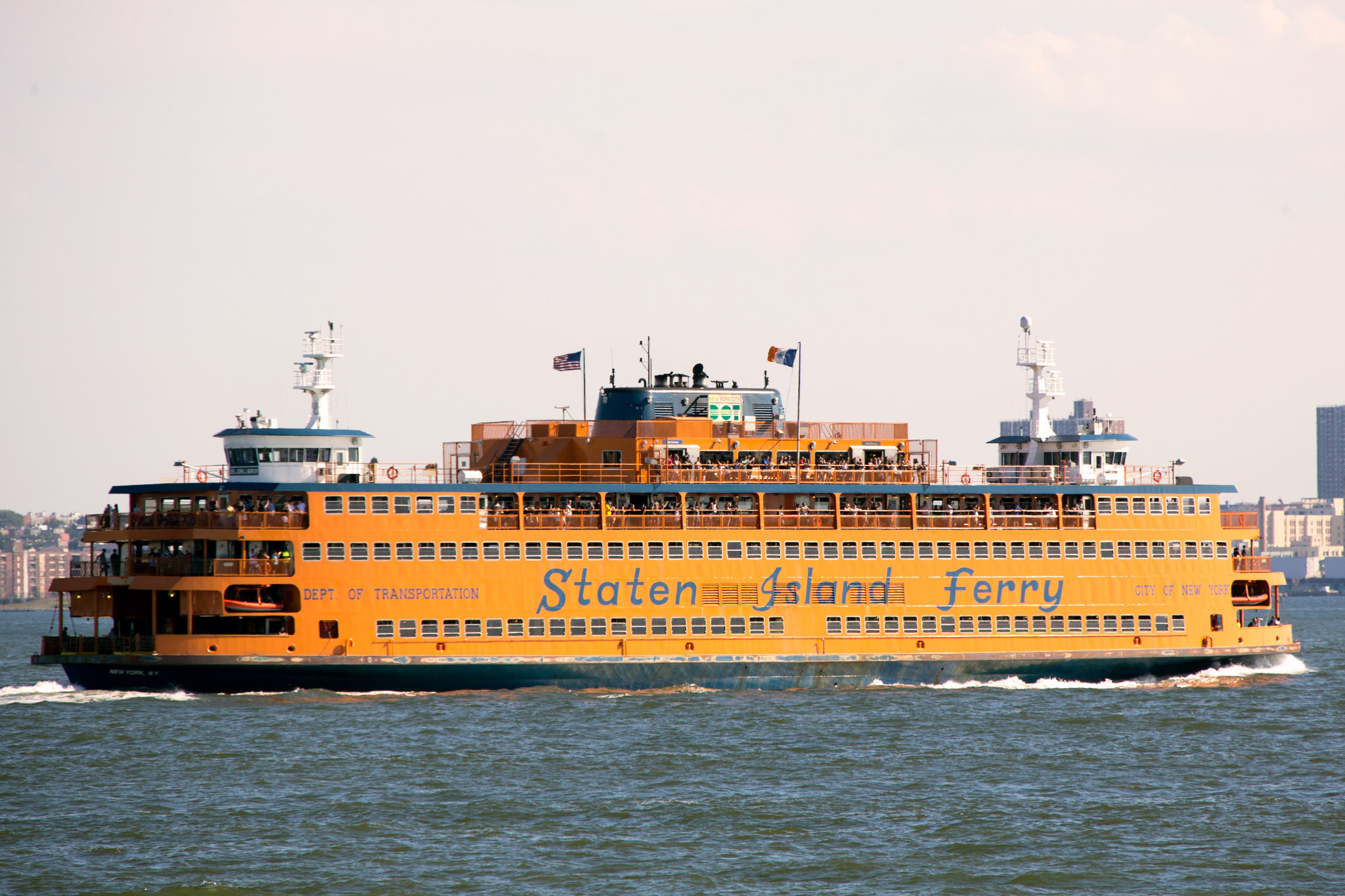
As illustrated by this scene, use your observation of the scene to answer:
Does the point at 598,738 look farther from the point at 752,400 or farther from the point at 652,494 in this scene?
the point at 752,400

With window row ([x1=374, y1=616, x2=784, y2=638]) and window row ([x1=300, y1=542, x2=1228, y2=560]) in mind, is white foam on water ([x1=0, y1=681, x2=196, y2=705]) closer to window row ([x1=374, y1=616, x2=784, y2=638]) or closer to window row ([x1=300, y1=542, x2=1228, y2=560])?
window row ([x1=300, y1=542, x2=1228, y2=560])

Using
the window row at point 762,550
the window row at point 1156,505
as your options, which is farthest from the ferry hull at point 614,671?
the window row at point 1156,505

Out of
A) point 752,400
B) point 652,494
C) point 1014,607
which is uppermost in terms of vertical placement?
point 752,400

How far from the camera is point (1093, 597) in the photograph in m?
48.5

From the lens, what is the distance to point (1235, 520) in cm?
→ 5088

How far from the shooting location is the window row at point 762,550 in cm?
4375

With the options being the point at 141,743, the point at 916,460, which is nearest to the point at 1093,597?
the point at 916,460

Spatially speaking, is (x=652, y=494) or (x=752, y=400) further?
(x=752, y=400)

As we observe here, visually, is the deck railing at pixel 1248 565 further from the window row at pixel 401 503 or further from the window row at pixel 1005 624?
the window row at pixel 401 503

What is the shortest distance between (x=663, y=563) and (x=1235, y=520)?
19917mm

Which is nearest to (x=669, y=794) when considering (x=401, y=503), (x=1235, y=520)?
(x=401, y=503)

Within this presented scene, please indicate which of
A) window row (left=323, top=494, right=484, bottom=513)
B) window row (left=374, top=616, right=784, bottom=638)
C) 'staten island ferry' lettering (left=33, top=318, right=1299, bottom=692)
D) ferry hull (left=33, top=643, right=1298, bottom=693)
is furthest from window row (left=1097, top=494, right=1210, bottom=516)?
window row (left=323, top=494, right=484, bottom=513)

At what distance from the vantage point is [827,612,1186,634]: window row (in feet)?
153

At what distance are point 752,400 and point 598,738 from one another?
56.6 ft
